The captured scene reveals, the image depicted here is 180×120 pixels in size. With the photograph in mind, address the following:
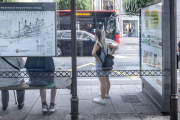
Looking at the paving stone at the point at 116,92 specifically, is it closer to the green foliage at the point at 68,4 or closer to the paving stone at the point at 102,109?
the paving stone at the point at 102,109

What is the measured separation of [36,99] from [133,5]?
10.3 ft

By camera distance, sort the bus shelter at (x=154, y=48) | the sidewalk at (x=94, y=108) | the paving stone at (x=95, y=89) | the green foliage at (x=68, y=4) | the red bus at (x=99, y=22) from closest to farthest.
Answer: the bus shelter at (x=154, y=48) → the sidewalk at (x=94, y=108) → the green foliage at (x=68, y=4) → the red bus at (x=99, y=22) → the paving stone at (x=95, y=89)

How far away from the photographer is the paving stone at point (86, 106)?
4863 mm

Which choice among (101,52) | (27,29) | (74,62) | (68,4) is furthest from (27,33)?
(101,52)

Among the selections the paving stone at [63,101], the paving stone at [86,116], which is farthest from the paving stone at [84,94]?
the paving stone at [86,116]

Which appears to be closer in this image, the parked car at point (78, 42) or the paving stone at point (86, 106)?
the parked car at point (78, 42)

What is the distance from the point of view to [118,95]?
230 inches

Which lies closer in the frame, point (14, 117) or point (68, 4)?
point (14, 117)

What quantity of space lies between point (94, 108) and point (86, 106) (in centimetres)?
19

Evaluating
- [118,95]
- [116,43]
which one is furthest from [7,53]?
[118,95]

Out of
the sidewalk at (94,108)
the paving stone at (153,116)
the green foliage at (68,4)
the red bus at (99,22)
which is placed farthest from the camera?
the red bus at (99,22)

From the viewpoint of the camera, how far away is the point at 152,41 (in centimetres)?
516

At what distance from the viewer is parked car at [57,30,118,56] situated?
15.5 ft

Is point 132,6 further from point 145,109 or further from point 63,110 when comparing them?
point 63,110
